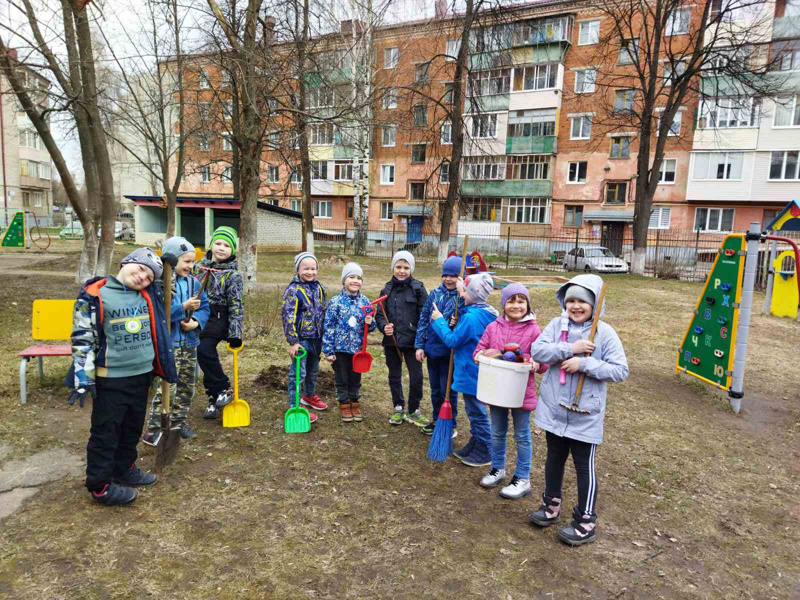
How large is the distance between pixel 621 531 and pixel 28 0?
12.3m

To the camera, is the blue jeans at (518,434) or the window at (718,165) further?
the window at (718,165)

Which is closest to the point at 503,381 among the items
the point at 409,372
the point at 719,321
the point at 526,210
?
the point at 409,372

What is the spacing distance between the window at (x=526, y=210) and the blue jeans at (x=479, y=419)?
29.8m

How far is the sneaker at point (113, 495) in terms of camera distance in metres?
3.14

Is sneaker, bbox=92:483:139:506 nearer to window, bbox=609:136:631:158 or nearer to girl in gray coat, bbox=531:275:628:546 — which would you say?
girl in gray coat, bbox=531:275:628:546

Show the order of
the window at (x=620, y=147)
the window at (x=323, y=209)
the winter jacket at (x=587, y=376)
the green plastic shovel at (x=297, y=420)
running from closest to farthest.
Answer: the winter jacket at (x=587, y=376), the green plastic shovel at (x=297, y=420), the window at (x=620, y=147), the window at (x=323, y=209)

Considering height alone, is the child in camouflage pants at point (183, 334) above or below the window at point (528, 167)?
below

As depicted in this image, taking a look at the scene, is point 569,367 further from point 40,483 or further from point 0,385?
point 0,385

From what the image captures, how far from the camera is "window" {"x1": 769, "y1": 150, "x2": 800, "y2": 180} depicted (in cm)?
2697

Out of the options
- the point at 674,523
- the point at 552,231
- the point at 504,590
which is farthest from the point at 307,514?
the point at 552,231

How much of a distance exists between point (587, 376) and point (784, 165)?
31.2 meters

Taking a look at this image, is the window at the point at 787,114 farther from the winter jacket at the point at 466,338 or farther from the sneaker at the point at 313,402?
the sneaker at the point at 313,402

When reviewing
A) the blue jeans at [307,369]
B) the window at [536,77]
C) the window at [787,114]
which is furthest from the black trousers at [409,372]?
the window at [787,114]

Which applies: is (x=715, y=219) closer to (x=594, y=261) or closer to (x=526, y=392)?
(x=594, y=261)
